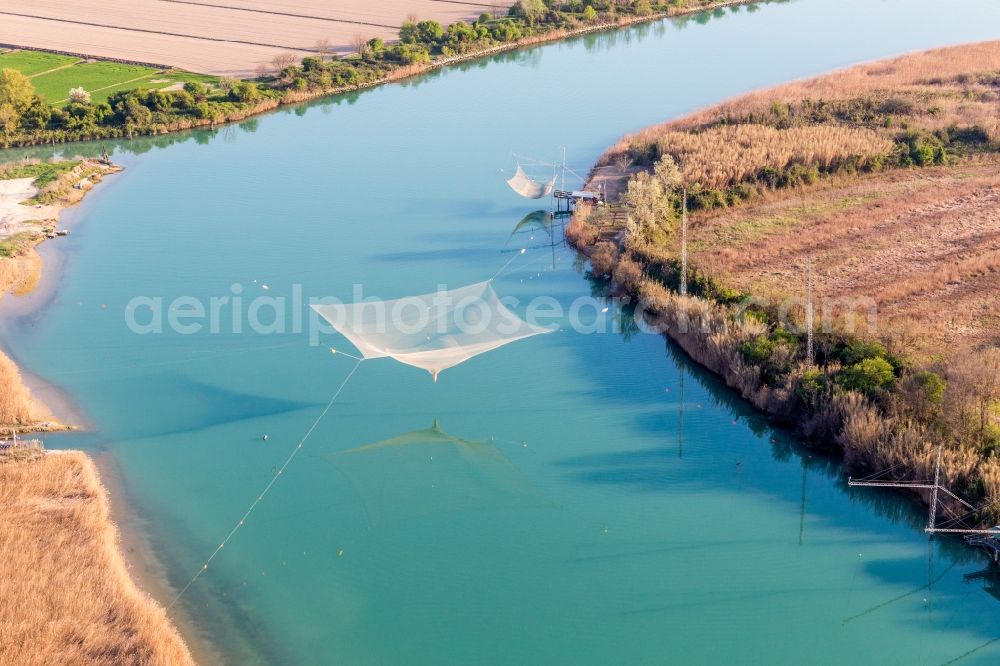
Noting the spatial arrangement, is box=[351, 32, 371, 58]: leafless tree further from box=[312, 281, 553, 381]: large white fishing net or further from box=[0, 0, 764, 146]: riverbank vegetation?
box=[312, 281, 553, 381]: large white fishing net

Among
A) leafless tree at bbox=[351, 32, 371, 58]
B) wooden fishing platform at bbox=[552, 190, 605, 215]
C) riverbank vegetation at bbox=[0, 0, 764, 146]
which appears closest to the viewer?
wooden fishing platform at bbox=[552, 190, 605, 215]

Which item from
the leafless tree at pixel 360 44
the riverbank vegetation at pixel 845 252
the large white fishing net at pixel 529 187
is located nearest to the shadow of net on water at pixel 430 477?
the riverbank vegetation at pixel 845 252

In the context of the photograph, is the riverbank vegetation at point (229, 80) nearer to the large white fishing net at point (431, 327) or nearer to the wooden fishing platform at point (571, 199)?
the wooden fishing platform at point (571, 199)

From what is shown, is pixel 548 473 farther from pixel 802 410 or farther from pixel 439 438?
pixel 802 410

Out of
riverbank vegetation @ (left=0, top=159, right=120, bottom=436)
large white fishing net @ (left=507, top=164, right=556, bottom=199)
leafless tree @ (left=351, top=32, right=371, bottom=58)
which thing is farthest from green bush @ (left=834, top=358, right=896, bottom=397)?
leafless tree @ (left=351, top=32, right=371, bottom=58)

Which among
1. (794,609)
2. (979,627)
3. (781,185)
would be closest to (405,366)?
(794,609)

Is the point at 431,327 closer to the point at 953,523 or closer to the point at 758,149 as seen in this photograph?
the point at 953,523

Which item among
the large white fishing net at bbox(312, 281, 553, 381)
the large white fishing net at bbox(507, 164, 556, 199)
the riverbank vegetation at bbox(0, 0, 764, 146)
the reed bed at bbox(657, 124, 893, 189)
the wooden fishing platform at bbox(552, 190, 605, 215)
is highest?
the riverbank vegetation at bbox(0, 0, 764, 146)
